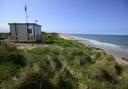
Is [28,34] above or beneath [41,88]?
above

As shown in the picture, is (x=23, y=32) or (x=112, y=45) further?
(x=112, y=45)

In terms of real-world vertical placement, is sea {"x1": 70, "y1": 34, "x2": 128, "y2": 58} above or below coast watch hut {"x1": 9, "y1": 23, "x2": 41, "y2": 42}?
below

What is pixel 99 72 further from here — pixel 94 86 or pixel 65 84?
pixel 65 84

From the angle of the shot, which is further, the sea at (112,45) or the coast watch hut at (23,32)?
the sea at (112,45)

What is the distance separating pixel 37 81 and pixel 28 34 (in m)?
17.1

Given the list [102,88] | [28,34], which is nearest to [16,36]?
[28,34]

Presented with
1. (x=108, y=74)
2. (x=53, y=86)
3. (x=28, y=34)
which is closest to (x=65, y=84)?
(x=53, y=86)

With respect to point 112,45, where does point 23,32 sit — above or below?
above

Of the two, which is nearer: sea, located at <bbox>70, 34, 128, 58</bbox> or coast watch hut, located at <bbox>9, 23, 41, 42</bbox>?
coast watch hut, located at <bbox>9, 23, 41, 42</bbox>

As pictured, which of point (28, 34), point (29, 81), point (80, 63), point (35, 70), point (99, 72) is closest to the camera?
point (29, 81)

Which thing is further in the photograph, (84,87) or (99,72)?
(99,72)

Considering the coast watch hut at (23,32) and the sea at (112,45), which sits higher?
the coast watch hut at (23,32)

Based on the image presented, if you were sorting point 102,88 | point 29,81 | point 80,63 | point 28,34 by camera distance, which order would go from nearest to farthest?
1. point 29,81
2. point 102,88
3. point 80,63
4. point 28,34

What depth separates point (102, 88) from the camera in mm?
4781
